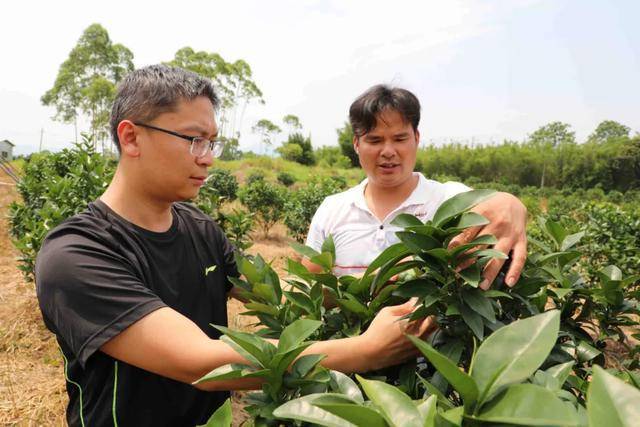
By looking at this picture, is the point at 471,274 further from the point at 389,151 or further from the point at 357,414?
the point at 389,151

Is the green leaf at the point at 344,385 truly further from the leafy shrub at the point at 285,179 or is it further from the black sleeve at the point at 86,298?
the leafy shrub at the point at 285,179

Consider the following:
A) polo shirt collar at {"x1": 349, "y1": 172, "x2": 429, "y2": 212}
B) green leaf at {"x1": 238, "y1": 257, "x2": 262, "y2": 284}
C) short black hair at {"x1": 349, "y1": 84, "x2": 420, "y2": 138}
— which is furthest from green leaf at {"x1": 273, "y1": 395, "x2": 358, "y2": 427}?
short black hair at {"x1": 349, "y1": 84, "x2": 420, "y2": 138}

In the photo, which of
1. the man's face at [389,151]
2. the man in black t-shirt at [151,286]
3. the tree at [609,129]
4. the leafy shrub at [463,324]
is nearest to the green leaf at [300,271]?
the leafy shrub at [463,324]

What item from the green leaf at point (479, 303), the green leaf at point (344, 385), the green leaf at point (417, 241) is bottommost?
the green leaf at point (344, 385)

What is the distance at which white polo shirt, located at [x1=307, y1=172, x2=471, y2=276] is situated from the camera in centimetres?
180

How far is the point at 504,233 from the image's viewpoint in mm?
968

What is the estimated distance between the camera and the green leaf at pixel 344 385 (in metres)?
0.76

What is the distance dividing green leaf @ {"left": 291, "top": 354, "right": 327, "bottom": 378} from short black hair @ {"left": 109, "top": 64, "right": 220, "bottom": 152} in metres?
0.82

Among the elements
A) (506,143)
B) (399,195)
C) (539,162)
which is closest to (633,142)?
(539,162)

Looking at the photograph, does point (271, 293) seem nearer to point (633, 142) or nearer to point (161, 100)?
point (161, 100)

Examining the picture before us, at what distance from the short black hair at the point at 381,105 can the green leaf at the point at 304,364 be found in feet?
4.18

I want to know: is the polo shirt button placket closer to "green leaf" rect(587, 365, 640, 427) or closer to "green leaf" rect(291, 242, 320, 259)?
"green leaf" rect(291, 242, 320, 259)

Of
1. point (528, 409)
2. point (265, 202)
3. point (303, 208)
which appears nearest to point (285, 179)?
point (265, 202)

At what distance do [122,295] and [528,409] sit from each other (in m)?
0.86
